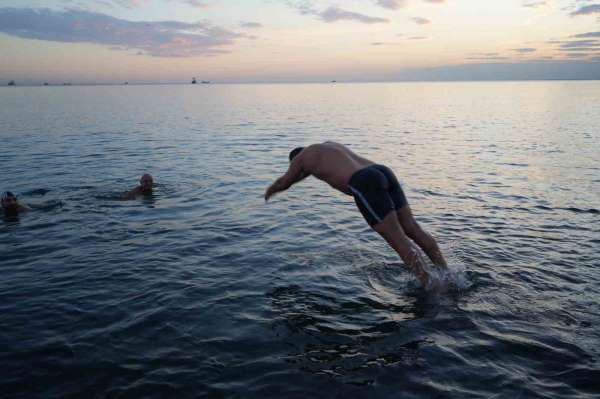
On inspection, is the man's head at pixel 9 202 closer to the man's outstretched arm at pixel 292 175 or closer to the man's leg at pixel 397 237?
the man's outstretched arm at pixel 292 175

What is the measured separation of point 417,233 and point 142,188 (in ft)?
33.6

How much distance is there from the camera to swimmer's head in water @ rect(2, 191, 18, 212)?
38.8ft

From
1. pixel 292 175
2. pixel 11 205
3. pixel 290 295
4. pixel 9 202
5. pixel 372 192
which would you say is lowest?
pixel 290 295

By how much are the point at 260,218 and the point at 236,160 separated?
10.9 metres

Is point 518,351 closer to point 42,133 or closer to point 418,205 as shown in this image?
point 418,205

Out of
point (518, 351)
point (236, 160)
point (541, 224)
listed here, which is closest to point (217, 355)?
point (518, 351)

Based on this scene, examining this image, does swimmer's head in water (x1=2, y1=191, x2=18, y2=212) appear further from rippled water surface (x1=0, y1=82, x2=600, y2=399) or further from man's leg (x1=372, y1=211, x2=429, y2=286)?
man's leg (x1=372, y1=211, x2=429, y2=286)

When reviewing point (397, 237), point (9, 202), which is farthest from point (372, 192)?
point (9, 202)

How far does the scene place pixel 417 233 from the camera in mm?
7141

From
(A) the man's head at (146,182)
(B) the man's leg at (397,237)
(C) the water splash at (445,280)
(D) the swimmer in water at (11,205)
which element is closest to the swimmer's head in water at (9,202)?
(D) the swimmer in water at (11,205)

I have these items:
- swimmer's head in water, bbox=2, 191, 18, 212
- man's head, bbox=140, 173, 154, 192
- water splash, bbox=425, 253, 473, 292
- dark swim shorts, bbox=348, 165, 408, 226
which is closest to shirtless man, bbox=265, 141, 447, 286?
dark swim shorts, bbox=348, 165, 408, 226

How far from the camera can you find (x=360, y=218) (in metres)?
12.2

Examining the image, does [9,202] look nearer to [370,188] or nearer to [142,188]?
[142,188]

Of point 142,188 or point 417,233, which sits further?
point 142,188
